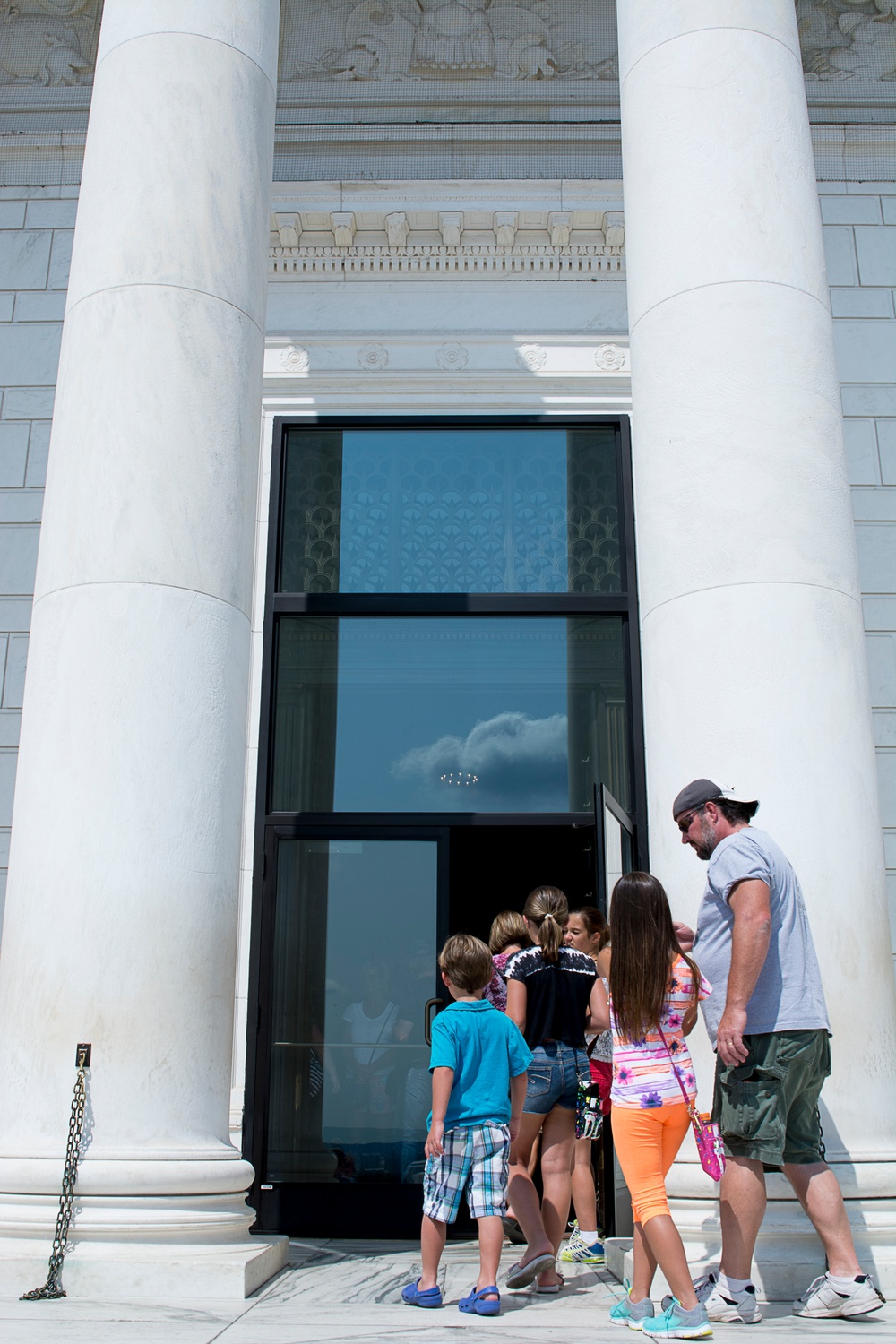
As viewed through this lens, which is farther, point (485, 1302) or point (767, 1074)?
point (485, 1302)

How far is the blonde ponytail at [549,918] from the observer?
5.86m

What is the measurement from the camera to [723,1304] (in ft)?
13.9

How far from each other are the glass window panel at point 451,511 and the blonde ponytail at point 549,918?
351 cm

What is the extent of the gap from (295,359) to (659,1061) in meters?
6.68

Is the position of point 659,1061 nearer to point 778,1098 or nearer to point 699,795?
point 778,1098

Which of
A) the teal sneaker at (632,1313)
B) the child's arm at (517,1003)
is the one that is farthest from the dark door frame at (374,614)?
the teal sneaker at (632,1313)

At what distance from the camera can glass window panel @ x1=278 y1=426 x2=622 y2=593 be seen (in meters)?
9.18

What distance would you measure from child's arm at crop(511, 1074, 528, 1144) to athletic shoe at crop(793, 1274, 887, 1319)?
4.12 ft

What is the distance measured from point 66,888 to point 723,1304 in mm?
2952

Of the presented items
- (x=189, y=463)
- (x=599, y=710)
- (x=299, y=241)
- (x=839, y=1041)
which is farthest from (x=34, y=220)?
(x=839, y=1041)

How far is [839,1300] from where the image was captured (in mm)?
4238

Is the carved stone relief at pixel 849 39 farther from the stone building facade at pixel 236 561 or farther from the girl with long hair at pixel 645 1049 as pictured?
the girl with long hair at pixel 645 1049

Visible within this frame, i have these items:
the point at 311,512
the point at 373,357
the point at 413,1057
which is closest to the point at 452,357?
the point at 373,357

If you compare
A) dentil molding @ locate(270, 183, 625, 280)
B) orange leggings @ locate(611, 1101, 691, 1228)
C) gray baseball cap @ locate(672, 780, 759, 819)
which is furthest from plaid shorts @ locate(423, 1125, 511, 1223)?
dentil molding @ locate(270, 183, 625, 280)
